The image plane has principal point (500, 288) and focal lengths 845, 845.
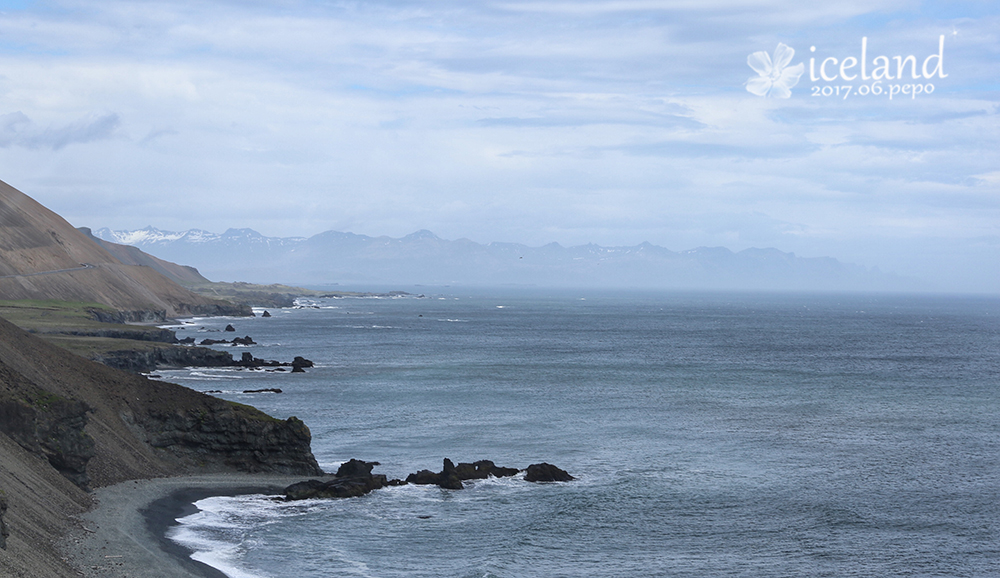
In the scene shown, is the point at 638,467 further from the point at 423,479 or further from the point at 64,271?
the point at 64,271

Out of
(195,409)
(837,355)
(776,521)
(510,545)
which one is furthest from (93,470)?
(837,355)

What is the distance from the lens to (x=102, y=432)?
37812 mm

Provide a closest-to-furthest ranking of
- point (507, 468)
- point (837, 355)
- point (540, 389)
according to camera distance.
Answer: point (507, 468) → point (540, 389) → point (837, 355)

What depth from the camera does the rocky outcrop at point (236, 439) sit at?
4103 centimetres

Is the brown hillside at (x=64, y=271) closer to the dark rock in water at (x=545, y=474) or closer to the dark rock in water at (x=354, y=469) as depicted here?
the dark rock in water at (x=354, y=469)

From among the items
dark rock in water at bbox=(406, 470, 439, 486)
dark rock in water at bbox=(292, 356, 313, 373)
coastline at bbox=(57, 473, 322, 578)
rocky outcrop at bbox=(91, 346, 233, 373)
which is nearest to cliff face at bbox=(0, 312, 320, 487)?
coastline at bbox=(57, 473, 322, 578)

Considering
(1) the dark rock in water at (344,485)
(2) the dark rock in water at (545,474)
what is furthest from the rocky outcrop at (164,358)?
(2) the dark rock in water at (545,474)

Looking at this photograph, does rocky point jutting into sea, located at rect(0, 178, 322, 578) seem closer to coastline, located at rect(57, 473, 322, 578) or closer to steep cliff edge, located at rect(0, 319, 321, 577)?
steep cliff edge, located at rect(0, 319, 321, 577)

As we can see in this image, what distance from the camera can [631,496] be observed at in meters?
39.7

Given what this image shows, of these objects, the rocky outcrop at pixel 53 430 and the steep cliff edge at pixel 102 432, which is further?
the rocky outcrop at pixel 53 430

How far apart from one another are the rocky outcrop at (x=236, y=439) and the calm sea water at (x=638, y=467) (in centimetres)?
307

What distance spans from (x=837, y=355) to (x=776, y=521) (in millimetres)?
85264

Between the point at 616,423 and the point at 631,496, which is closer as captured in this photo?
the point at 631,496

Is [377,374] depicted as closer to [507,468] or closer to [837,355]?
[507,468]
